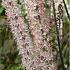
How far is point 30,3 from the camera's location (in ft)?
6.05

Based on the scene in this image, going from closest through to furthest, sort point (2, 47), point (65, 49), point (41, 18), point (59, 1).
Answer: point (41, 18) → point (59, 1) → point (65, 49) → point (2, 47)

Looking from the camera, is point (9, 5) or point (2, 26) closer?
point (9, 5)

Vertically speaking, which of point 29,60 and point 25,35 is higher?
A: point 25,35

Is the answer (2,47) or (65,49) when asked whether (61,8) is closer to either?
(65,49)

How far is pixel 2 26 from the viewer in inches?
134

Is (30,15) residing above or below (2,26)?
above

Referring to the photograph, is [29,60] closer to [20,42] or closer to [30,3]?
[20,42]

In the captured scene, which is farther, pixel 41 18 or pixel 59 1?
pixel 59 1

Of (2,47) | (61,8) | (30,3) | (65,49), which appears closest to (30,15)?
(30,3)

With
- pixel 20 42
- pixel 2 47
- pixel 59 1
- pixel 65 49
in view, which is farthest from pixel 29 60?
pixel 2 47

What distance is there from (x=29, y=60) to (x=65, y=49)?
2.83ft

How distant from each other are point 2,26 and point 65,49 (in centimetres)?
88

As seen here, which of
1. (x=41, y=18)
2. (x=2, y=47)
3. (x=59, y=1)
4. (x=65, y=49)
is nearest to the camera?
(x=41, y=18)

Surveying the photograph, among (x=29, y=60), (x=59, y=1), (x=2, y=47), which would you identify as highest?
(x=59, y=1)
